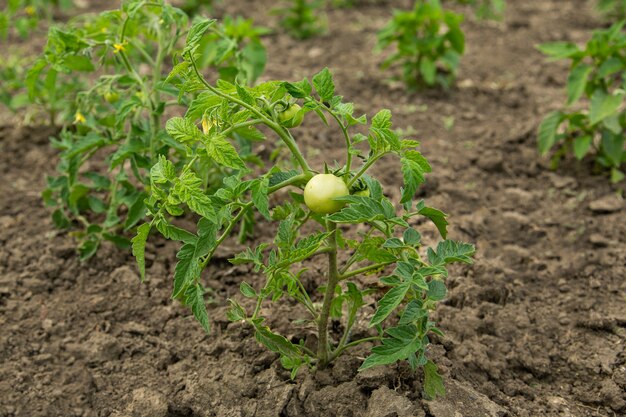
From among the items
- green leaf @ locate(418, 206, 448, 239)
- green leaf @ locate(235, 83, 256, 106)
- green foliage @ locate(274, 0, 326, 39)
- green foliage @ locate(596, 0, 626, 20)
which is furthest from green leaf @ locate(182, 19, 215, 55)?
green foliage @ locate(596, 0, 626, 20)

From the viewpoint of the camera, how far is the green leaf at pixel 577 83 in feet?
12.0

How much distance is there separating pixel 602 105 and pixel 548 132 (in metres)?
0.27

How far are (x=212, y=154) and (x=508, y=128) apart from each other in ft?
8.38

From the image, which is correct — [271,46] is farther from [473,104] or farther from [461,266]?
[461,266]

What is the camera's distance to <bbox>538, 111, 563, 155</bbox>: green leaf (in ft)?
12.1

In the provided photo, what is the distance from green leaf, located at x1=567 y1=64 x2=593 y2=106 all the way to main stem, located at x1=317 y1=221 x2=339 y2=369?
6.30 ft

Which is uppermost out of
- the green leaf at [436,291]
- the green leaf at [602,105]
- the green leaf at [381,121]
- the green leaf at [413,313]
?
the green leaf at [381,121]

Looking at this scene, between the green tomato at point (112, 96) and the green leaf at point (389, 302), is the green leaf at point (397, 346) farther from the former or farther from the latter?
the green tomato at point (112, 96)

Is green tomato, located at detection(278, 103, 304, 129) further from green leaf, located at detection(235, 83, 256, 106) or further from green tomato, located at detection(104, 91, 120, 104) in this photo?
green tomato, located at detection(104, 91, 120, 104)

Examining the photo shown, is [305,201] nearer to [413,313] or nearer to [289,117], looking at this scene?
[289,117]

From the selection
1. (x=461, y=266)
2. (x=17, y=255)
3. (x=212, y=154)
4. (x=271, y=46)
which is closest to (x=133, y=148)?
(x=17, y=255)

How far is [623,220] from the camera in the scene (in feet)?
11.0

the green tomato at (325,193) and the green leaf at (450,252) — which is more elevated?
the green tomato at (325,193)

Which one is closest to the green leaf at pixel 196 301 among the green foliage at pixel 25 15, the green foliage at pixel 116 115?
the green foliage at pixel 116 115
